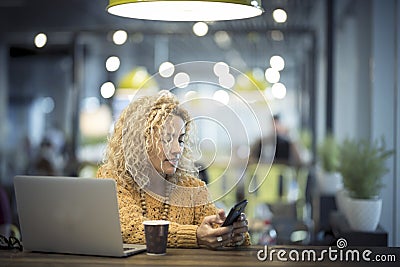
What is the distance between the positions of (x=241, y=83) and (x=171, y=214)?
37.4 feet

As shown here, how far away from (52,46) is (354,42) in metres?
9.18

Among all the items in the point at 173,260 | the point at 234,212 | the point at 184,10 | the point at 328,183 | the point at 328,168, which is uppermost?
the point at 184,10

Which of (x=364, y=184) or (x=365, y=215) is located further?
(x=364, y=184)

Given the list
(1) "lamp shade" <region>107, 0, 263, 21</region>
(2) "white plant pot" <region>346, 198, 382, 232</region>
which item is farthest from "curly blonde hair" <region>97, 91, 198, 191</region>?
(2) "white plant pot" <region>346, 198, 382, 232</region>

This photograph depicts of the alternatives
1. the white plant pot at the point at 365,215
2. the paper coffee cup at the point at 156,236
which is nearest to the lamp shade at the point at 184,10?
the paper coffee cup at the point at 156,236

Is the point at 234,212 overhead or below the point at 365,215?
overhead

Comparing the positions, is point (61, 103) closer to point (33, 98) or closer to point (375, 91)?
point (33, 98)

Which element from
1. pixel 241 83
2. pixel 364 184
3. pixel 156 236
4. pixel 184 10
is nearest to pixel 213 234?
pixel 156 236

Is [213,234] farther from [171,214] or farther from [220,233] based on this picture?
[171,214]

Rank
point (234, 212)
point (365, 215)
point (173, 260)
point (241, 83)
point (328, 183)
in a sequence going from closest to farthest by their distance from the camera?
point (173, 260) < point (234, 212) < point (365, 215) < point (328, 183) < point (241, 83)

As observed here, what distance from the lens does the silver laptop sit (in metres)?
3.01

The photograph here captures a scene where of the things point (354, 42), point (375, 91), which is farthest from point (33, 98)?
point (375, 91)

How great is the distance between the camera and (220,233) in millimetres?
3217

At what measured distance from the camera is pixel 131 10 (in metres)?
3.34
